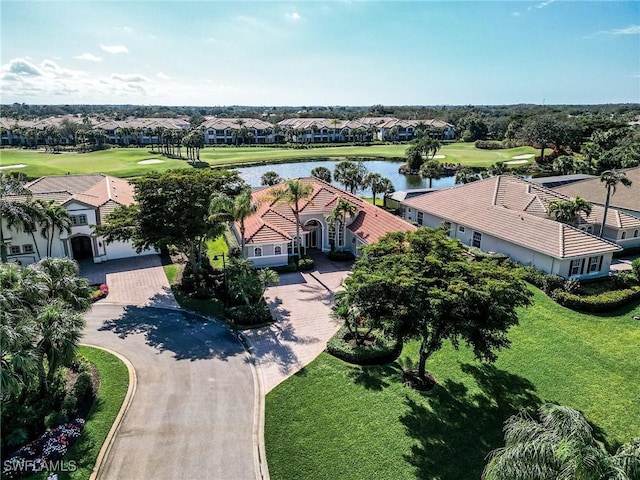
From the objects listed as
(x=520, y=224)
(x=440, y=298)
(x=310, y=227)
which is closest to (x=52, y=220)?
(x=310, y=227)

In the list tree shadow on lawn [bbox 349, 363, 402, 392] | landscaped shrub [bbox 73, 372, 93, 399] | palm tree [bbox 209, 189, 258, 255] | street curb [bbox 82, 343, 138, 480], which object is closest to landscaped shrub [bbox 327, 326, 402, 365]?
tree shadow on lawn [bbox 349, 363, 402, 392]

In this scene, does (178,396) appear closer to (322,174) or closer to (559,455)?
(559,455)

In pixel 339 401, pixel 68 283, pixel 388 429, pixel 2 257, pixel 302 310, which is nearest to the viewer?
pixel 388 429

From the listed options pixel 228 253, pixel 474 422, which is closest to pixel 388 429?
pixel 474 422

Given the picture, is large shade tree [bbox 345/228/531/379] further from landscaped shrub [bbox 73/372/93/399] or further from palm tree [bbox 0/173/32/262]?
palm tree [bbox 0/173/32/262]

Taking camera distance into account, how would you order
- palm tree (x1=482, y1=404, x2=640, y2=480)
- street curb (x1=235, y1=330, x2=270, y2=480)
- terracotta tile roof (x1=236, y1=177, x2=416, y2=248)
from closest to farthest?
palm tree (x1=482, y1=404, x2=640, y2=480), street curb (x1=235, y1=330, x2=270, y2=480), terracotta tile roof (x1=236, y1=177, x2=416, y2=248)

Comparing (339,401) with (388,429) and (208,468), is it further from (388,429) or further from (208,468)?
(208,468)

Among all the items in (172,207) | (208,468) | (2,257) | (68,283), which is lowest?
(208,468)
